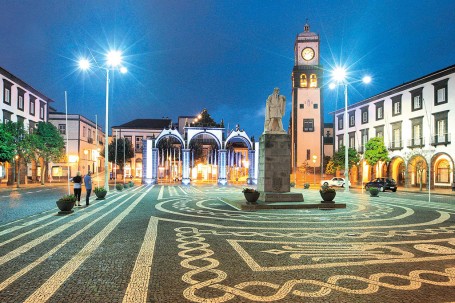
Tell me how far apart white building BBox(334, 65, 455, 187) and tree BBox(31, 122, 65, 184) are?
39337 mm

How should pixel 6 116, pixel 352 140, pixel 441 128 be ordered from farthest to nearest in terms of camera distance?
pixel 352 140
pixel 6 116
pixel 441 128

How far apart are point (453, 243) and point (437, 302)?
5045mm

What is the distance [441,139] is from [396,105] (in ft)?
29.6

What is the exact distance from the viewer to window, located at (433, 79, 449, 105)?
3734 cm

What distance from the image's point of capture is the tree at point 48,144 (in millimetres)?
44684

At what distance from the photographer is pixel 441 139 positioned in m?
38.0

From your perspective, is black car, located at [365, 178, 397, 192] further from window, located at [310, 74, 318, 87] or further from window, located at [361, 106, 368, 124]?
window, located at [310, 74, 318, 87]

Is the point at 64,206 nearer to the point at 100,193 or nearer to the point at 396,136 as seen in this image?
the point at 100,193

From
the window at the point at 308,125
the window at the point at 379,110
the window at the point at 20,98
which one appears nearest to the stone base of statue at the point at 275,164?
the window at the point at 379,110

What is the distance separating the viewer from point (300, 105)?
63.0m

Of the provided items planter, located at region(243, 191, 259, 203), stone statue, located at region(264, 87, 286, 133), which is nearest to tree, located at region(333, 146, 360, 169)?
stone statue, located at region(264, 87, 286, 133)

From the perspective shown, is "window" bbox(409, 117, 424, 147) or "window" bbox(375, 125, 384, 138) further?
"window" bbox(375, 125, 384, 138)

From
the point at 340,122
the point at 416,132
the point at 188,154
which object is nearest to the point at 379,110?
the point at 416,132

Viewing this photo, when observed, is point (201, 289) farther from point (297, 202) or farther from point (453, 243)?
point (297, 202)
